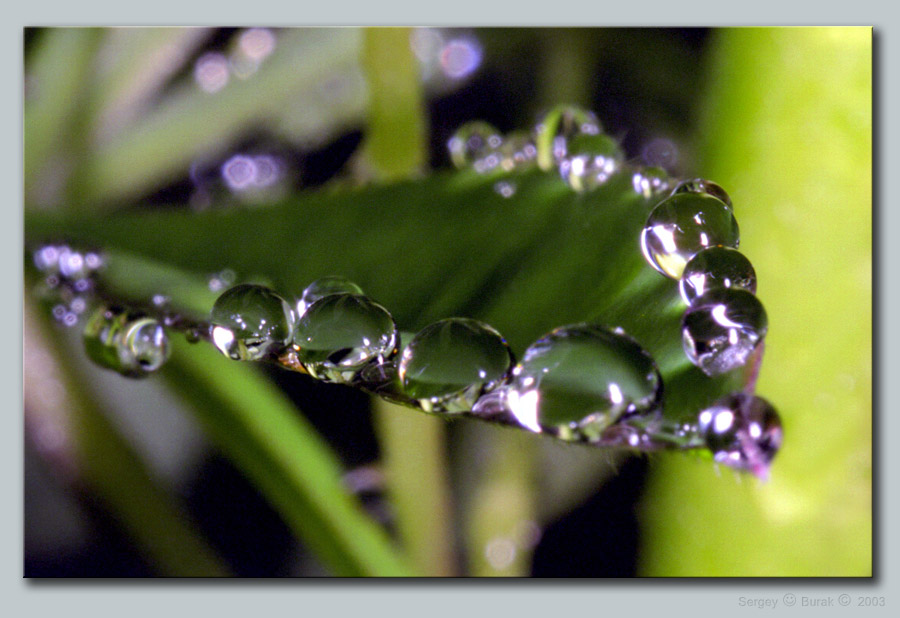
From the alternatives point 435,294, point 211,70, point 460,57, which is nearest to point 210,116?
point 211,70

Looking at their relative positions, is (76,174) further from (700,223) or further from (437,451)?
(700,223)

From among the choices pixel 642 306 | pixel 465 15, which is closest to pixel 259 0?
pixel 465 15

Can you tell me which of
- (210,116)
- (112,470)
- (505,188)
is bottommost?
(112,470)

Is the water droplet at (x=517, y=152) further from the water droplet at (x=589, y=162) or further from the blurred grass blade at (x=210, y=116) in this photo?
the blurred grass blade at (x=210, y=116)

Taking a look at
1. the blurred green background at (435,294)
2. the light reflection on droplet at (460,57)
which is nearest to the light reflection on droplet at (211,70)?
the blurred green background at (435,294)

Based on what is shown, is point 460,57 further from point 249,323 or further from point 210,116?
point 249,323
